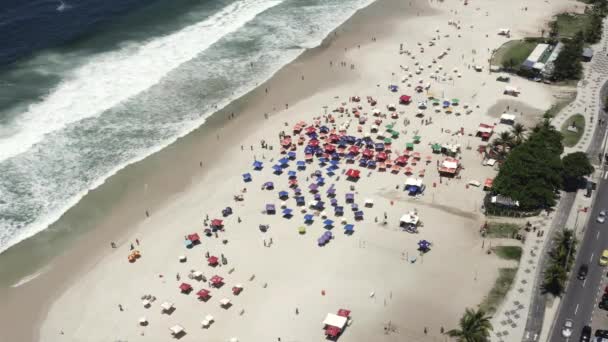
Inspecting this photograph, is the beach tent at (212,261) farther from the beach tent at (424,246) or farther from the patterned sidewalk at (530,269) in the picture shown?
the patterned sidewalk at (530,269)

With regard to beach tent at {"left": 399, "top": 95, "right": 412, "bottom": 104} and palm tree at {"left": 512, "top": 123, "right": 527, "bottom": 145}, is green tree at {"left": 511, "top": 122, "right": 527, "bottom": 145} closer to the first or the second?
palm tree at {"left": 512, "top": 123, "right": 527, "bottom": 145}

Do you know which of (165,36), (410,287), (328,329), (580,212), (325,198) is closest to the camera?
(328,329)

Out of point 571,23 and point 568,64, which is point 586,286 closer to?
point 568,64

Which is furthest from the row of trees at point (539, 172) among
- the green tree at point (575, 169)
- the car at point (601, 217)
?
the car at point (601, 217)

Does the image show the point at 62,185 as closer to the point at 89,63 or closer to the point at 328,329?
the point at 89,63

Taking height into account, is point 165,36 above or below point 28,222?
above

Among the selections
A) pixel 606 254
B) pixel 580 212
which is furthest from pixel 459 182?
pixel 606 254

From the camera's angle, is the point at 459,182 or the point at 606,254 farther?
the point at 459,182
